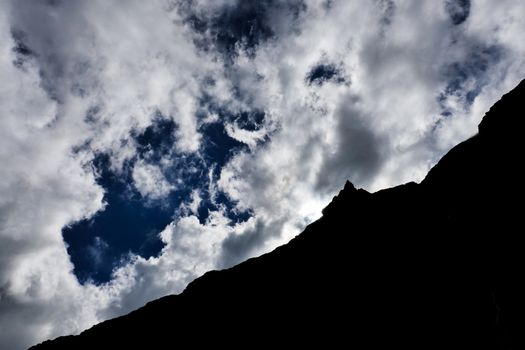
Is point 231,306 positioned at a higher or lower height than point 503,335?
higher

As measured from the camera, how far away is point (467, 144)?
64.8ft

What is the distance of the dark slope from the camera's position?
15407mm

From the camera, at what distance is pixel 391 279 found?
24.8 meters

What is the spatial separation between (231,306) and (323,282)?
10322 mm

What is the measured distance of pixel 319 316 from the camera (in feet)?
88.7

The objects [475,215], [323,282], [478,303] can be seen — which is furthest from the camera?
[323,282]

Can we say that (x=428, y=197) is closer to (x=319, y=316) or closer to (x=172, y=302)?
(x=319, y=316)

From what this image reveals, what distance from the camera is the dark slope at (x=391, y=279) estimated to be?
50.5ft

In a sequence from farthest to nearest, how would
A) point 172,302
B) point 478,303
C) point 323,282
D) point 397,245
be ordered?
point 172,302 < point 323,282 < point 397,245 < point 478,303

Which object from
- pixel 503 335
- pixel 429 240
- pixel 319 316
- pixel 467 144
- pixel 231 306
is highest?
pixel 467 144

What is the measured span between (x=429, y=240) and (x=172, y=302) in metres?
26.7

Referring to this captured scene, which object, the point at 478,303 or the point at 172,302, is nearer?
the point at 478,303

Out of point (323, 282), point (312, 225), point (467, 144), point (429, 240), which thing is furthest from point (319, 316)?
point (467, 144)

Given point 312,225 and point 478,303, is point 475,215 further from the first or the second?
point 312,225
